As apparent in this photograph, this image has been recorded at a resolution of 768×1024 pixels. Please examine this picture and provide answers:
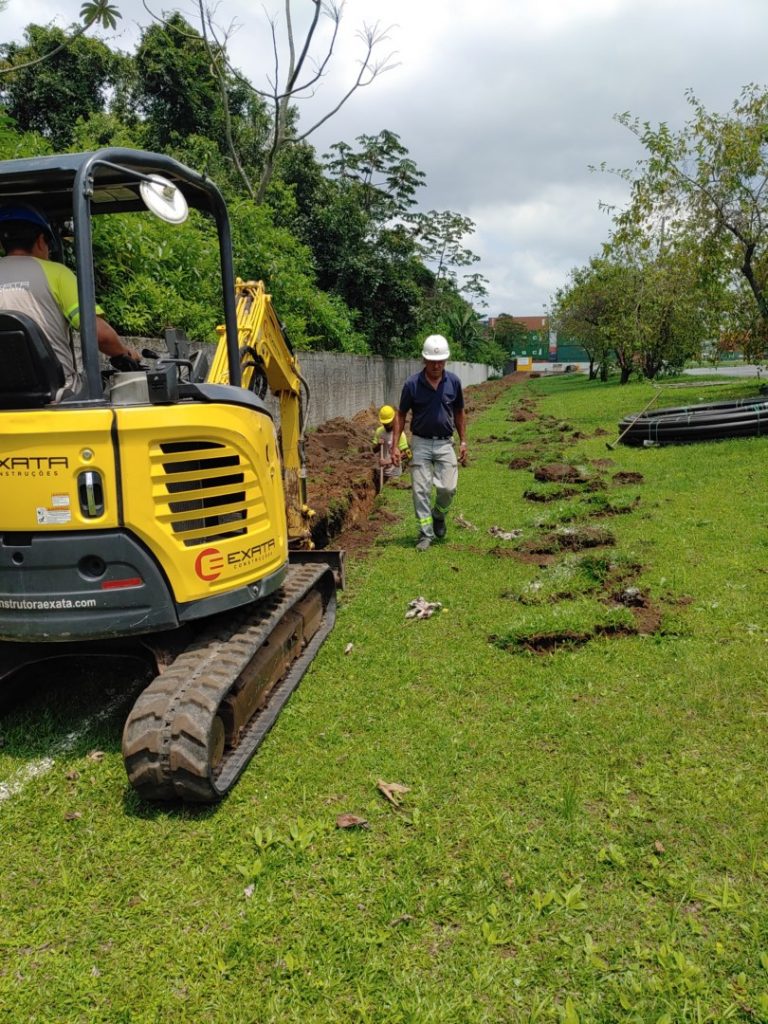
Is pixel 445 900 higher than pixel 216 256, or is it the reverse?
pixel 216 256

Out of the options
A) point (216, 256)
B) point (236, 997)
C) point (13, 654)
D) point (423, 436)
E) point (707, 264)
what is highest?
point (707, 264)

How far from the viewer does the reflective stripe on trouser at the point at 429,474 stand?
7.66 m

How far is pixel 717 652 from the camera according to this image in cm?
469

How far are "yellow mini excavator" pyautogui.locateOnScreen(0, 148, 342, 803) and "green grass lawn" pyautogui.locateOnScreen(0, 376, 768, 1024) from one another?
1.30 feet

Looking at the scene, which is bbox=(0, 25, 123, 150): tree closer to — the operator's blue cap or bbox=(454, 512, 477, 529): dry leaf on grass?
bbox=(454, 512, 477, 529): dry leaf on grass

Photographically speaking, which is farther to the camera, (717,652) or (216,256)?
(216,256)

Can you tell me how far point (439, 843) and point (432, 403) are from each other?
5.18m

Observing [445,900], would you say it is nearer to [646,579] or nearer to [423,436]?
[646,579]

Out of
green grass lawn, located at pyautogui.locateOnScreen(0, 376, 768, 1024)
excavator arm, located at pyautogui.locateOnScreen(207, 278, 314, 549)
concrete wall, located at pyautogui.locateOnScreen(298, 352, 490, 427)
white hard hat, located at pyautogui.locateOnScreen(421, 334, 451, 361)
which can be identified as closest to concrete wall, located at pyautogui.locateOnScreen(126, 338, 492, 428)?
concrete wall, located at pyautogui.locateOnScreen(298, 352, 490, 427)

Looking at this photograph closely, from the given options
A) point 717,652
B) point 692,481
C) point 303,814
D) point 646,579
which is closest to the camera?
point 303,814

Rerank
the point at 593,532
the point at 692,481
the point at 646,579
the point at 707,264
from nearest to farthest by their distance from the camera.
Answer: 1. the point at 646,579
2. the point at 593,532
3. the point at 692,481
4. the point at 707,264

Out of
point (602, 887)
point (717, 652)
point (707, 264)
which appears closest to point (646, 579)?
point (717, 652)

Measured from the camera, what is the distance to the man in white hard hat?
757 centimetres

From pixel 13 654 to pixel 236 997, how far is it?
2163 millimetres
